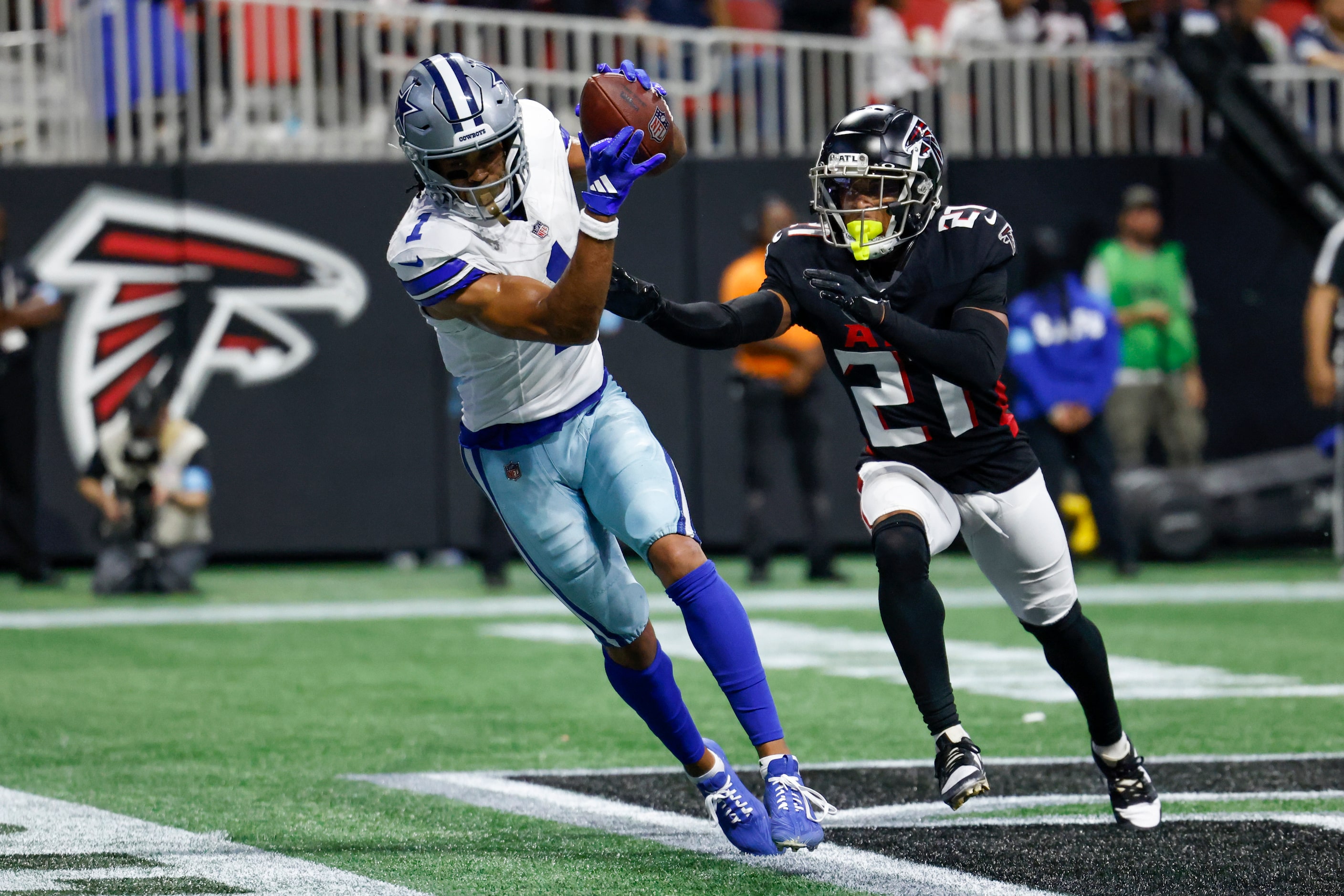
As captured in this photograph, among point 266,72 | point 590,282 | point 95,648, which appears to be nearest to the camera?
point 590,282

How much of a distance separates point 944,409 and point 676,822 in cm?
131

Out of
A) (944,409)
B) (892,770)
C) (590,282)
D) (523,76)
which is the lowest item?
(892,770)

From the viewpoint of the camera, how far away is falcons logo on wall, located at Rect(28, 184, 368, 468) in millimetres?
13344

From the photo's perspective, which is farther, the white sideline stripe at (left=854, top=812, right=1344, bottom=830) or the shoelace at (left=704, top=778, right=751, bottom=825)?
the white sideline stripe at (left=854, top=812, right=1344, bottom=830)

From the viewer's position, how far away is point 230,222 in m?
13.5

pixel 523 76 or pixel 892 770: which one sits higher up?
pixel 523 76

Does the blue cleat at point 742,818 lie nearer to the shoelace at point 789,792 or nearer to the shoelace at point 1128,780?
the shoelace at point 789,792

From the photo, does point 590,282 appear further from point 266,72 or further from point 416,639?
point 266,72

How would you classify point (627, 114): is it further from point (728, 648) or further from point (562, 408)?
point (728, 648)

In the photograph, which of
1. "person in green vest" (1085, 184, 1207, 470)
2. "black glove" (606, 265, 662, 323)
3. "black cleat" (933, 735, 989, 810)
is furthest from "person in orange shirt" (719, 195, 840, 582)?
"black cleat" (933, 735, 989, 810)

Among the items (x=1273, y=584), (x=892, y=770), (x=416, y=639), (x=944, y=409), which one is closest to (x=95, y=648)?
(x=416, y=639)

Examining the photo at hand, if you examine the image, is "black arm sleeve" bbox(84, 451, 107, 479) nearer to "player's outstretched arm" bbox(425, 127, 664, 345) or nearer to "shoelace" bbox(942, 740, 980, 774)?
"player's outstretched arm" bbox(425, 127, 664, 345)

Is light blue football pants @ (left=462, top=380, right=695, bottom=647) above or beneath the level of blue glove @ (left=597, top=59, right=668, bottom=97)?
beneath

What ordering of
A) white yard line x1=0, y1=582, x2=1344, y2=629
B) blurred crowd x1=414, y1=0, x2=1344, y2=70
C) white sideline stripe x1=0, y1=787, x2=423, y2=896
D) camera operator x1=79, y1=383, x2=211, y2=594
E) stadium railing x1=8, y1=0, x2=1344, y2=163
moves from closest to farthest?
white sideline stripe x1=0, y1=787, x2=423, y2=896
white yard line x1=0, y1=582, x2=1344, y2=629
camera operator x1=79, y1=383, x2=211, y2=594
stadium railing x1=8, y1=0, x2=1344, y2=163
blurred crowd x1=414, y1=0, x2=1344, y2=70
